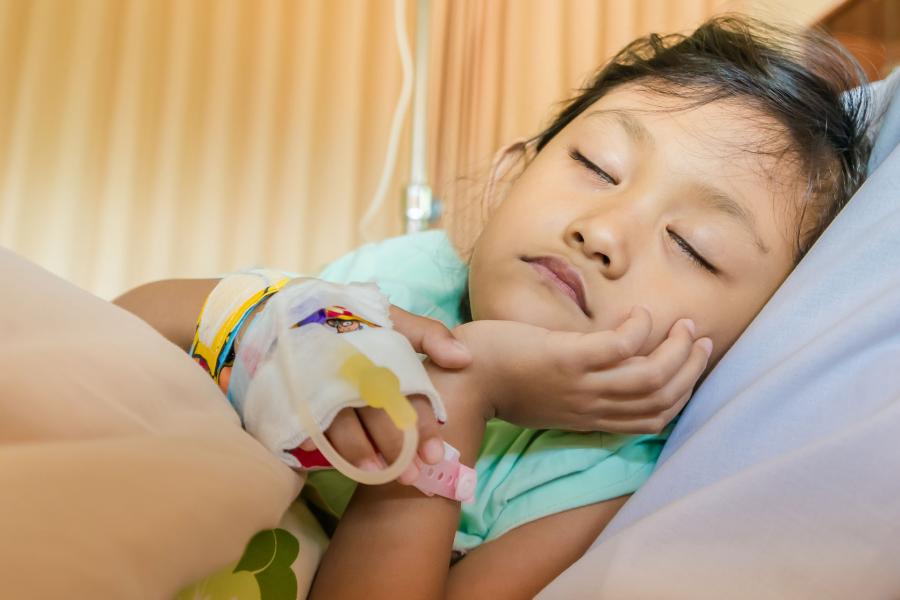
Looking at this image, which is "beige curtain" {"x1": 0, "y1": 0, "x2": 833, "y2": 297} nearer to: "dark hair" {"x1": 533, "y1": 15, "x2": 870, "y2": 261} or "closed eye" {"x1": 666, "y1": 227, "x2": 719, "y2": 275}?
"dark hair" {"x1": 533, "y1": 15, "x2": 870, "y2": 261}

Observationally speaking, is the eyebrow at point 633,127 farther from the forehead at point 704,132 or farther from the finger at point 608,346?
the finger at point 608,346

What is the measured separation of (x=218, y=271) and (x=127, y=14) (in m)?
0.98

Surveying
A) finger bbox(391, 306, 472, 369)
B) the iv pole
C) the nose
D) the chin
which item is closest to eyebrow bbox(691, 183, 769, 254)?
the nose

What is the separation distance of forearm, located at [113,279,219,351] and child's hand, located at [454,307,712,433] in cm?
43

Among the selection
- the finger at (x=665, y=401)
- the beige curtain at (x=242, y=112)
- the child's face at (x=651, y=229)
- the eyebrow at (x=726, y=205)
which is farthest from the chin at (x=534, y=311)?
the beige curtain at (x=242, y=112)

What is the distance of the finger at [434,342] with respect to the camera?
693mm

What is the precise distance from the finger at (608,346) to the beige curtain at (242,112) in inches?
75.5

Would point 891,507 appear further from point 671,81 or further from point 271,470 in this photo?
point 671,81

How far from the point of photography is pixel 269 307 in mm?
569

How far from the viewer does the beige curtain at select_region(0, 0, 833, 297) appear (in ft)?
8.61

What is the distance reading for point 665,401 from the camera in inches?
29.0

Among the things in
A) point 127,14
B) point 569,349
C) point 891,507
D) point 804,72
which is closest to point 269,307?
point 569,349

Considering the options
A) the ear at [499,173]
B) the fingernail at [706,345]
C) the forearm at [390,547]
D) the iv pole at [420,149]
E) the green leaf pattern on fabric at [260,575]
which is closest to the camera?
the green leaf pattern on fabric at [260,575]

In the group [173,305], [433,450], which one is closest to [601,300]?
[433,450]
